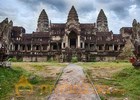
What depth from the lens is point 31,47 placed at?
7419 centimetres

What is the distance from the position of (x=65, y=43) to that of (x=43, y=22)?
28124 millimetres

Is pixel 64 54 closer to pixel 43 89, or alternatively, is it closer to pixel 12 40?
pixel 12 40

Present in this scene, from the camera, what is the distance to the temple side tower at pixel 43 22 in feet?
311

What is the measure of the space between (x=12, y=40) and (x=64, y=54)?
1978 centimetres

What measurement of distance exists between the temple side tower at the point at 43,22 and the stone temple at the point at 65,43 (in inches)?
510

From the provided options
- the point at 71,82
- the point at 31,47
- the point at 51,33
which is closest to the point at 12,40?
the point at 31,47

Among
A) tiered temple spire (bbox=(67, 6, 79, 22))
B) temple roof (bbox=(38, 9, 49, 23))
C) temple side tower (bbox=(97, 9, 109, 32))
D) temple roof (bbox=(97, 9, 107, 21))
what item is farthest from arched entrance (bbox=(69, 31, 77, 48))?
temple roof (bbox=(97, 9, 107, 21))

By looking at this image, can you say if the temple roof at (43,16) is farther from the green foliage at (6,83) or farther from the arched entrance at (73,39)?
the green foliage at (6,83)

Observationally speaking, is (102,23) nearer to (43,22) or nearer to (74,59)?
(43,22)

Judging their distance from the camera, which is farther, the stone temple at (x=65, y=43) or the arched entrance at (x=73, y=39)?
the arched entrance at (x=73, y=39)

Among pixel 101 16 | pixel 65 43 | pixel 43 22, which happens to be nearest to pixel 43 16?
pixel 43 22

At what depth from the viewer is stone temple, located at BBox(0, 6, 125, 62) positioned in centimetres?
6519

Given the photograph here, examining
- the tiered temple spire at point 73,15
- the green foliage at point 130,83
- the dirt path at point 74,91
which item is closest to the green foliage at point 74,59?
the tiered temple spire at point 73,15

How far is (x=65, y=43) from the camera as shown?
69.0m
